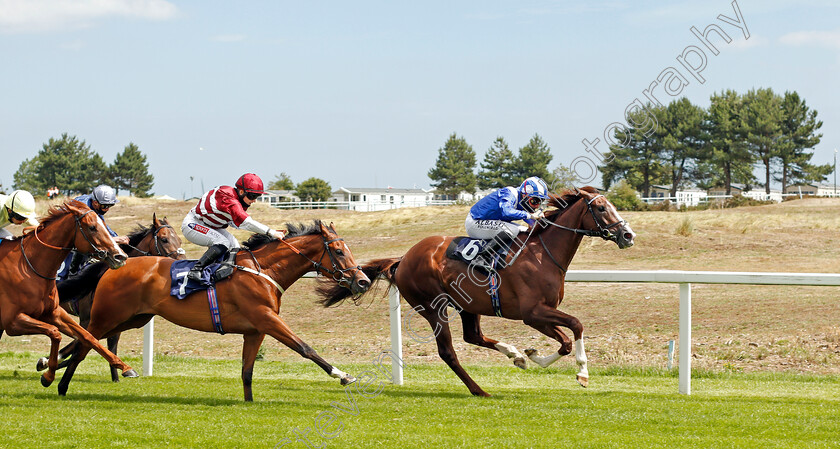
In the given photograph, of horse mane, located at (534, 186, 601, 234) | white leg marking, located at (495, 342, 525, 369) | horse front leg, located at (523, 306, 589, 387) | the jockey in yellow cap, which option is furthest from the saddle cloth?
horse mane, located at (534, 186, 601, 234)

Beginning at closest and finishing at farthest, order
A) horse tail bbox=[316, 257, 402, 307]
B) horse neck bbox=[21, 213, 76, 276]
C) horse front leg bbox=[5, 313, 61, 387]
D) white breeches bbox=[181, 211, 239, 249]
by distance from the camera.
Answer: horse front leg bbox=[5, 313, 61, 387], horse neck bbox=[21, 213, 76, 276], white breeches bbox=[181, 211, 239, 249], horse tail bbox=[316, 257, 402, 307]

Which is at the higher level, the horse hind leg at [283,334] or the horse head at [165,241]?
the horse head at [165,241]

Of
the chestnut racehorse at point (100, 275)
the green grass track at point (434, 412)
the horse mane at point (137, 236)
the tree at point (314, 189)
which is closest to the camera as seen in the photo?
the green grass track at point (434, 412)

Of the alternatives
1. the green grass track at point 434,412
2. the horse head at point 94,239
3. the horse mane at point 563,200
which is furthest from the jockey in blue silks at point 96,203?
the horse mane at point 563,200

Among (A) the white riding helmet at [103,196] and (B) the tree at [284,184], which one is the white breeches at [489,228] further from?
(B) the tree at [284,184]

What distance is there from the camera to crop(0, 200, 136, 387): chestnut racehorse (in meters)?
6.50

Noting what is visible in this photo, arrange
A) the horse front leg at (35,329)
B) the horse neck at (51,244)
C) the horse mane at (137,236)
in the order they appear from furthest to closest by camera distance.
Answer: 1. the horse mane at (137,236)
2. the horse neck at (51,244)
3. the horse front leg at (35,329)

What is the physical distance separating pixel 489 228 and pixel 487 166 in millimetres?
60180

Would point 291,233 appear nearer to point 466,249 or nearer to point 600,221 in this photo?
point 466,249

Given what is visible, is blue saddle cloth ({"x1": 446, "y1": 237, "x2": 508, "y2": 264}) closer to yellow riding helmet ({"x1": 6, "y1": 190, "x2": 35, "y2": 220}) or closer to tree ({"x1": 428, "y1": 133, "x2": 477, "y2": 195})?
yellow riding helmet ({"x1": 6, "y1": 190, "x2": 35, "y2": 220})

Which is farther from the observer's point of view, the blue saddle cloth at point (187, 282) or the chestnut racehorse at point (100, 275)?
the chestnut racehorse at point (100, 275)

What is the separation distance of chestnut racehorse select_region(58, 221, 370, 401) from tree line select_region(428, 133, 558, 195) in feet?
170

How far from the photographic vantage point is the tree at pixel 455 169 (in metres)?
70.4

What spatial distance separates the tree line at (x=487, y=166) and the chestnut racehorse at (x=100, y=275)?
50034 mm
